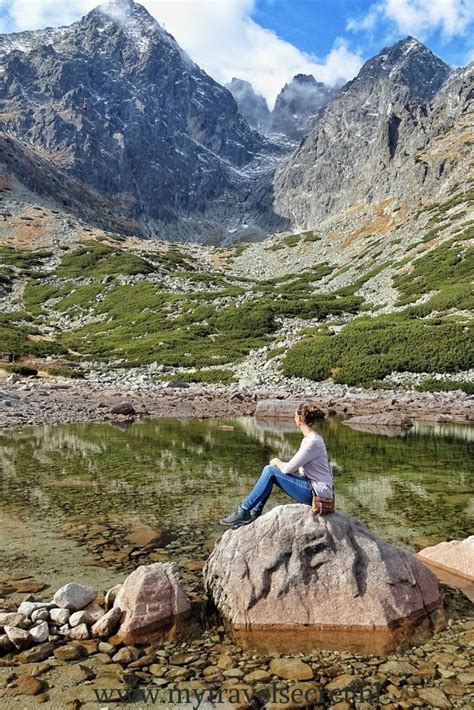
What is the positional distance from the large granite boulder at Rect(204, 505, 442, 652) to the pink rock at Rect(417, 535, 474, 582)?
1.18m

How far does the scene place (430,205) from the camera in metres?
111

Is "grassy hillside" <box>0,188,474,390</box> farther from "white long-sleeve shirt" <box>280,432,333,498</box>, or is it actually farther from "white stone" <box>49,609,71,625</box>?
"white stone" <box>49,609,71,625</box>

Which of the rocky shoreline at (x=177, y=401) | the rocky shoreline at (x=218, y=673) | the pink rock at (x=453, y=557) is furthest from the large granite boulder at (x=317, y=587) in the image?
the rocky shoreline at (x=177, y=401)

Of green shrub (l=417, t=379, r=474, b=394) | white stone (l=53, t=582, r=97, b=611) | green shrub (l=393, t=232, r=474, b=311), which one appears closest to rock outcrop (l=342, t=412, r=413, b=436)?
green shrub (l=417, t=379, r=474, b=394)

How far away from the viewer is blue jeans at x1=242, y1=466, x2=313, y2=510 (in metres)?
8.27

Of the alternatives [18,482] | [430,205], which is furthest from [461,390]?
→ [430,205]

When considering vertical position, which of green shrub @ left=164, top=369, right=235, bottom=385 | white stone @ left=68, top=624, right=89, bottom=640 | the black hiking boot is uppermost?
green shrub @ left=164, top=369, right=235, bottom=385

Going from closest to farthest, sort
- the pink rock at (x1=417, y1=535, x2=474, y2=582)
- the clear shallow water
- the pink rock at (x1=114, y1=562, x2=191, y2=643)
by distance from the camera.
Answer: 1. the pink rock at (x1=114, y1=562, x2=191, y2=643)
2. the pink rock at (x1=417, y1=535, x2=474, y2=582)
3. the clear shallow water

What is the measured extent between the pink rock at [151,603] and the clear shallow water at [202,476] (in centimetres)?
230

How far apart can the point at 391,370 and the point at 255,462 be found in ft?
81.0

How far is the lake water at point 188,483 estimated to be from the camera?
34.5ft

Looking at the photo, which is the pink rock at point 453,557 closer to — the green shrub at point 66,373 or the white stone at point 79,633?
the white stone at point 79,633

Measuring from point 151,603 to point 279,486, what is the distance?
2.73m

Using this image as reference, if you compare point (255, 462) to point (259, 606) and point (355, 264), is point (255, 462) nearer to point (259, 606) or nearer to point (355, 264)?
point (259, 606)
